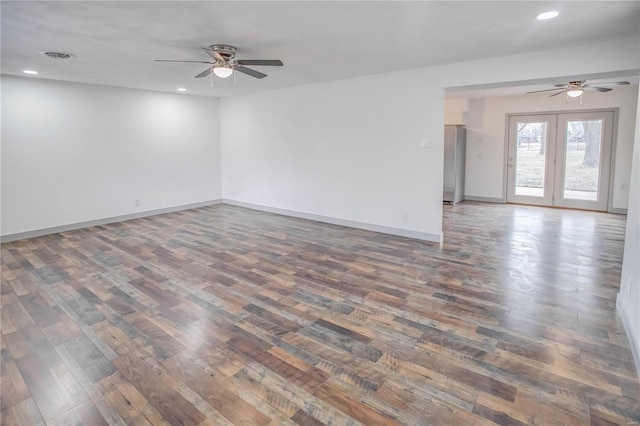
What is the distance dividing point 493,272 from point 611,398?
2054mm

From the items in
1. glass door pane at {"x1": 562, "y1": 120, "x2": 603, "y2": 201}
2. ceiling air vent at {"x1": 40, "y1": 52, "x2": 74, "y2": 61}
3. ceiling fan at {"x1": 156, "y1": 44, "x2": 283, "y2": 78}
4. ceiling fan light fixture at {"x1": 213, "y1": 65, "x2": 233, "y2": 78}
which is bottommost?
glass door pane at {"x1": 562, "y1": 120, "x2": 603, "y2": 201}

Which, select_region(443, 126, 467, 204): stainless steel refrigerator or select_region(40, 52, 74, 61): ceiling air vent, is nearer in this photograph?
select_region(40, 52, 74, 61): ceiling air vent

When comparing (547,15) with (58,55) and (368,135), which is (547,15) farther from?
(58,55)

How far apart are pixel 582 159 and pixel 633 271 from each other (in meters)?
6.06

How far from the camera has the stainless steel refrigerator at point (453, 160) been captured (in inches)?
325

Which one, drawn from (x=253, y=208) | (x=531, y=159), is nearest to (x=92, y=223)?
(x=253, y=208)

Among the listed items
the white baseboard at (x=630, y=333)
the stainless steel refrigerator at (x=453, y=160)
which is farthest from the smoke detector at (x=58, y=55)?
the stainless steel refrigerator at (x=453, y=160)

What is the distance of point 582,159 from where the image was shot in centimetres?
759

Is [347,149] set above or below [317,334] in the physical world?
above

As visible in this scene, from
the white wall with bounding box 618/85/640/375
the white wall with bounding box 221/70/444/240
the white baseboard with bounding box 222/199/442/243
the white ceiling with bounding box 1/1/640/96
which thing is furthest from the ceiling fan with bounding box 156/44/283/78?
the white wall with bounding box 618/85/640/375

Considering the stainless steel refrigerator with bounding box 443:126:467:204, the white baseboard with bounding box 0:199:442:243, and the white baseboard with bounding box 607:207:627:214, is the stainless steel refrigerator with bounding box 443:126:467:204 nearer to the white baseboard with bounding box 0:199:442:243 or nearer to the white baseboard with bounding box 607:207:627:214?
the white baseboard with bounding box 607:207:627:214

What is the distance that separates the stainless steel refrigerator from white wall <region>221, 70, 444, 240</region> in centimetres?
332

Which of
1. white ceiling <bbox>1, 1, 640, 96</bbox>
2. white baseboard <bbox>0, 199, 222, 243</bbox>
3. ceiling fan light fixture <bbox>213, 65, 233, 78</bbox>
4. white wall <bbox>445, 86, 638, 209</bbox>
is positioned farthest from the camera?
white wall <bbox>445, 86, 638, 209</bbox>

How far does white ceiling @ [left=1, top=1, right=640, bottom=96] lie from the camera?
2.82 m
